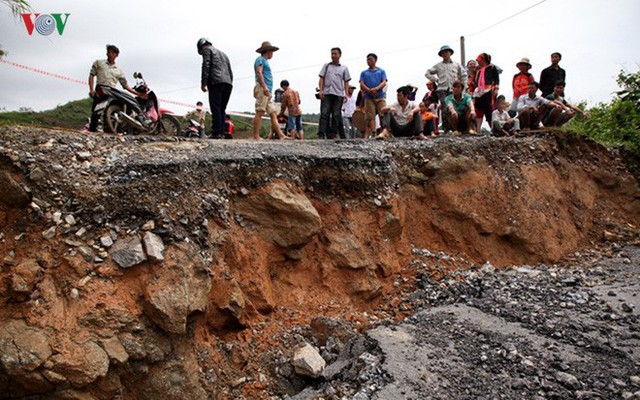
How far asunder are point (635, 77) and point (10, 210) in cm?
1186

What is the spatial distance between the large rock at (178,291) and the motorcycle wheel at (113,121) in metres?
3.05

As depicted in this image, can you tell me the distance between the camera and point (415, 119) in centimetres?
783

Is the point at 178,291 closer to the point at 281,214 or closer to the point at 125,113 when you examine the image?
the point at 281,214

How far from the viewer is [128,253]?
4316mm

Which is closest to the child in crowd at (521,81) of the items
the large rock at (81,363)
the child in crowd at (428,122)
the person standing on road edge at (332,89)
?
the child in crowd at (428,122)

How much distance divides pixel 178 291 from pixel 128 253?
0.59 m

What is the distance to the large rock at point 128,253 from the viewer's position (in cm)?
428

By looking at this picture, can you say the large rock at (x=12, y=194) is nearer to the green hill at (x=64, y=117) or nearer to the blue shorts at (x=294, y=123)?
the blue shorts at (x=294, y=123)

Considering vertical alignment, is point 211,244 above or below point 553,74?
below

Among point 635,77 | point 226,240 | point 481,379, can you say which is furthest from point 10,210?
point 635,77

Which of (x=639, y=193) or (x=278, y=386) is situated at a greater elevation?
(x=639, y=193)

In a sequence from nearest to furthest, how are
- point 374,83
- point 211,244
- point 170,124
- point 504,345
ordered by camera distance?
1. point 504,345
2. point 211,244
3. point 374,83
4. point 170,124

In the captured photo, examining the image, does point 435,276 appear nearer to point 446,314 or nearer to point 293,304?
point 446,314

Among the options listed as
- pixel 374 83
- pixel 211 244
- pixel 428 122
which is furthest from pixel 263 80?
pixel 211 244
